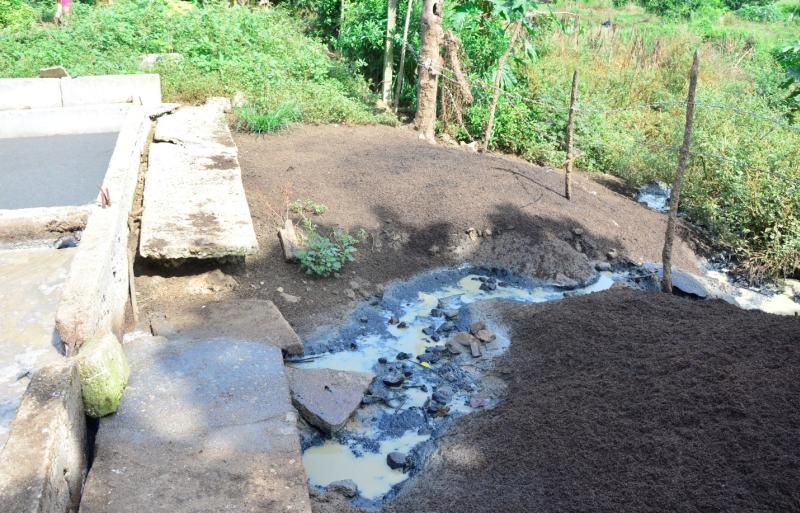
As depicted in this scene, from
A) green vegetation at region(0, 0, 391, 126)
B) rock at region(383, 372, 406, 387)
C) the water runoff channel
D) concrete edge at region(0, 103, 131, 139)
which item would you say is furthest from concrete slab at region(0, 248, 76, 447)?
green vegetation at region(0, 0, 391, 126)

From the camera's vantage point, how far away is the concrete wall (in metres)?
8.22

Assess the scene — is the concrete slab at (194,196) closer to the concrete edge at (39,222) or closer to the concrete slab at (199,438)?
the concrete edge at (39,222)

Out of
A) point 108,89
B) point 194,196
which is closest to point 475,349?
point 194,196

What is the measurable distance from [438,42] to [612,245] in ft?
12.4

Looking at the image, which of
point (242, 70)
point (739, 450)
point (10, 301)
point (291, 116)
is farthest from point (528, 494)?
point (242, 70)

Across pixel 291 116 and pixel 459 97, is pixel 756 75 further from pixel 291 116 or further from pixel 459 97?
pixel 291 116

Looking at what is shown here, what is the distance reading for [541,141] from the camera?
926cm

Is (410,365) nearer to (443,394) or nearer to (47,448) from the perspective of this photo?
(443,394)

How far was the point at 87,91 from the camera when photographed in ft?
27.8

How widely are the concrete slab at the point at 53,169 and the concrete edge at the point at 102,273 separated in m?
1.10

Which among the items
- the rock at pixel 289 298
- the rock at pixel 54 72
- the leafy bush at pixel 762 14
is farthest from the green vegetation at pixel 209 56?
the leafy bush at pixel 762 14

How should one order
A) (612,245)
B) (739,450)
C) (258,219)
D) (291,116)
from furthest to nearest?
(291,116) < (612,245) < (258,219) < (739,450)

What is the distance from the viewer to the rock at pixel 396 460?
3.77 meters

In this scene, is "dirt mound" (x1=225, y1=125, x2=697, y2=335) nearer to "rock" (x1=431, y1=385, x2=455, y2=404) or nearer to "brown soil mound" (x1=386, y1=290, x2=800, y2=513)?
"rock" (x1=431, y1=385, x2=455, y2=404)
